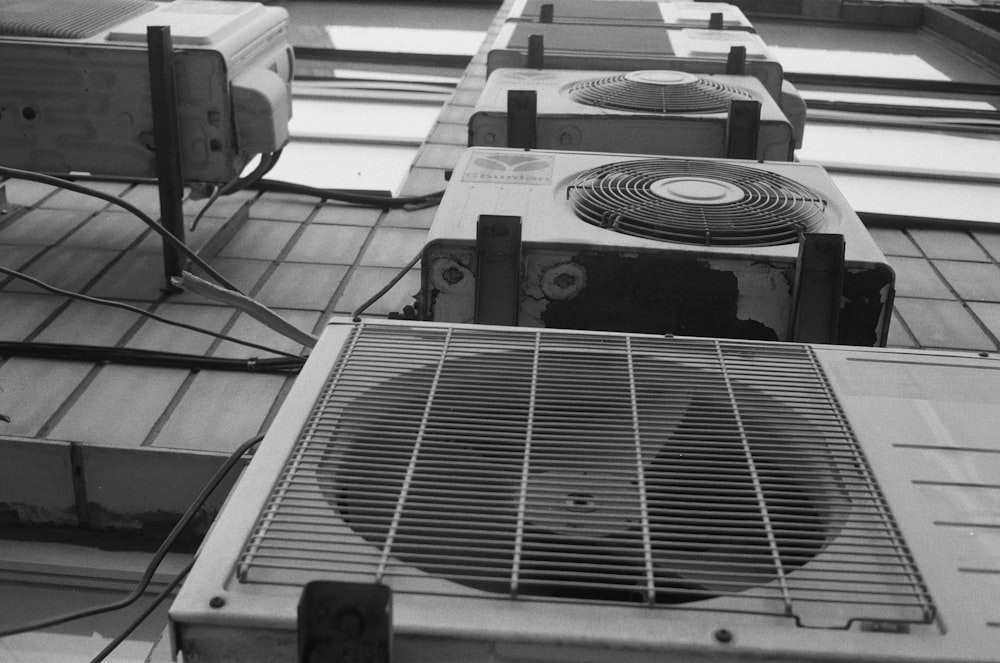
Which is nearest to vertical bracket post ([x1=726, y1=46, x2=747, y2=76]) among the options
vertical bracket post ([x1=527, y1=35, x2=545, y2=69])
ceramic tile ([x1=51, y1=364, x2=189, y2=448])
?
vertical bracket post ([x1=527, y1=35, x2=545, y2=69])

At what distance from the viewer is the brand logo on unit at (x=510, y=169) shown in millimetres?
2000

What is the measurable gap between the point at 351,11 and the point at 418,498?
730 centimetres

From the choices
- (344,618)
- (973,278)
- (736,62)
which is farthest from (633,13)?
(344,618)

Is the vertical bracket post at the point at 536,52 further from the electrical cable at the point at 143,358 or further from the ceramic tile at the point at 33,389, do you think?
the ceramic tile at the point at 33,389

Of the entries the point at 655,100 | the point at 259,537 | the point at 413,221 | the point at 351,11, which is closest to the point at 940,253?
the point at 655,100

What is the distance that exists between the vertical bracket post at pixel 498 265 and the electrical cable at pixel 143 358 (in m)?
1.14

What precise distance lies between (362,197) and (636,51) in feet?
4.23

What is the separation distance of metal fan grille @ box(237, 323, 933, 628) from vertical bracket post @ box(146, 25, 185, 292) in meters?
2.08

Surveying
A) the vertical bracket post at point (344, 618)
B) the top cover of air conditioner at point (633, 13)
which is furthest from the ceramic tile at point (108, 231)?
the vertical bracket post at point (344, 618)

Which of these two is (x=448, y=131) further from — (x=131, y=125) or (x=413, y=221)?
(x=131, y=125)

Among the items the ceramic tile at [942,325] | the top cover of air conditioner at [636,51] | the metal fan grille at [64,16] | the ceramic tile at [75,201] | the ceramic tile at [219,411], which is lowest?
the ceramic tile at [219,411]

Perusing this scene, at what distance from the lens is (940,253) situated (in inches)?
144

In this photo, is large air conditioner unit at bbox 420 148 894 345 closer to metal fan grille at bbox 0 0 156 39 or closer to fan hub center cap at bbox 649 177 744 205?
fan hub center cap at bbox 649 177 744 205

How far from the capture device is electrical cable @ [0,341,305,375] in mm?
2746
